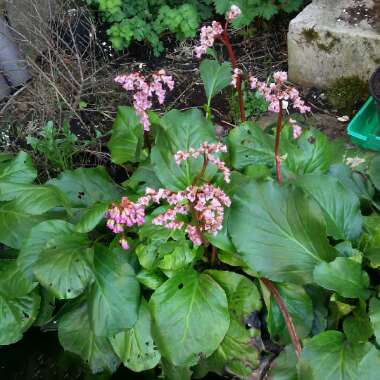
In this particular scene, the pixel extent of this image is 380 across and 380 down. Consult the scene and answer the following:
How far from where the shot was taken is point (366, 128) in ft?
9.29

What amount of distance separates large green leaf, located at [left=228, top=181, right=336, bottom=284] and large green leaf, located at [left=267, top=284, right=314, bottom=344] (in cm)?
13

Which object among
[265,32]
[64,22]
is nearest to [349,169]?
[265,32]

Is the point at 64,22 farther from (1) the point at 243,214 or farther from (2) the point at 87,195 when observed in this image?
(1) the point at 243,214

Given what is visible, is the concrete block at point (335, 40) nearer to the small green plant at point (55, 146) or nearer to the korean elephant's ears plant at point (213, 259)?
the korean elephant's ears plant at point (213, 259)

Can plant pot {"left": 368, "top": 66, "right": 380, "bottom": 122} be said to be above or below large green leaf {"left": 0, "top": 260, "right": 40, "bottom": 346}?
above

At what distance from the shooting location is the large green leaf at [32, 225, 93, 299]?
69.1 inches

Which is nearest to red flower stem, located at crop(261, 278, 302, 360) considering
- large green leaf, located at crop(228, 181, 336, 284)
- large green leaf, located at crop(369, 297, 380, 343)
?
large green leaf, located at crop(228, 181, 336, 284)

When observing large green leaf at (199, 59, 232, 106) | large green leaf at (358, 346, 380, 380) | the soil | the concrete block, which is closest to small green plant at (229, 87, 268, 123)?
the concrete block

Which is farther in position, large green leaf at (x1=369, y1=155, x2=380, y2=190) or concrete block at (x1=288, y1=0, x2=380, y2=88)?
concrete block at (x1=288, y1=0, x2=380, y2=88)

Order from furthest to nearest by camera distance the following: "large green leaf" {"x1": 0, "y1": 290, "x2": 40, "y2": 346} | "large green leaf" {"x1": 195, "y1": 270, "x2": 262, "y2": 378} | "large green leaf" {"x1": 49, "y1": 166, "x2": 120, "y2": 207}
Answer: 1. "large green leaf" {"x1": 49, "y1": 166, "x2": 120, "y2": 207}
2. "large green leaf" {"x1": 0, "y1": 290, "x2": 40, "y2": 346}
3. "large green leaf" {"x1": 195, "y1": 270, "x2": 262, "y2": 378}

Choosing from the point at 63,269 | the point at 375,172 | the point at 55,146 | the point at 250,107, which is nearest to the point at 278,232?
the point at 375,172

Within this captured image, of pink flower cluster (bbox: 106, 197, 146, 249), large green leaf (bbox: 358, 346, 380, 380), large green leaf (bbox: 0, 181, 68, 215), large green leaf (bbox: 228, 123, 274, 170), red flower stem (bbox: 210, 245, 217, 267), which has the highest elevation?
pink flower cluster (bbox: 106, 197, 146, 249)

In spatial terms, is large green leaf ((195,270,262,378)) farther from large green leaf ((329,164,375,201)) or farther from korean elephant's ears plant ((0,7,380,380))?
large green leaf ((329,164,375,201))

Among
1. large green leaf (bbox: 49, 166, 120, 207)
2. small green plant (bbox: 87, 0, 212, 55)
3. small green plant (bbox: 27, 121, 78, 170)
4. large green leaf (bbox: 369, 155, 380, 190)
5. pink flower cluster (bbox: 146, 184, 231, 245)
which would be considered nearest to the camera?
pink flower cluster (bbox: 146, 184, 231, 245)
